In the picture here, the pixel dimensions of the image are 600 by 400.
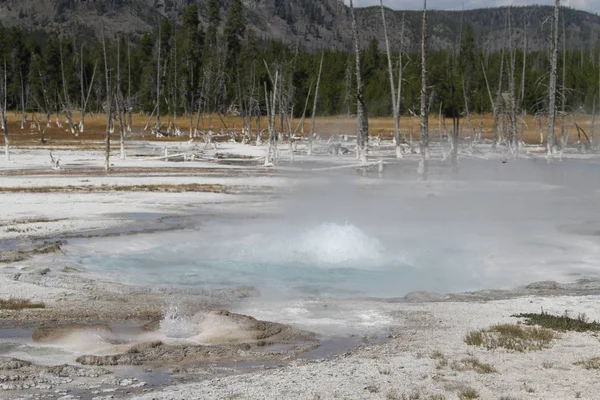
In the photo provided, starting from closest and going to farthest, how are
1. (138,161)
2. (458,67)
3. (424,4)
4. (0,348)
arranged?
(0,348), (424,4), (138,161), (458,67)

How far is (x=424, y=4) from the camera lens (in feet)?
116

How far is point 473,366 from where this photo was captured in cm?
868

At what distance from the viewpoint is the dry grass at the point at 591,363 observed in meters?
8.55

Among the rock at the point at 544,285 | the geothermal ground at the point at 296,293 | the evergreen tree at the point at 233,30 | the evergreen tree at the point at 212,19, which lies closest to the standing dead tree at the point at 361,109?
the geothermal ground at the point at 296,293

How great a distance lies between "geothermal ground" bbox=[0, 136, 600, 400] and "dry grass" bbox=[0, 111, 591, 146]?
37108 mm

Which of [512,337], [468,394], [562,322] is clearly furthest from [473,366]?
[562,322]

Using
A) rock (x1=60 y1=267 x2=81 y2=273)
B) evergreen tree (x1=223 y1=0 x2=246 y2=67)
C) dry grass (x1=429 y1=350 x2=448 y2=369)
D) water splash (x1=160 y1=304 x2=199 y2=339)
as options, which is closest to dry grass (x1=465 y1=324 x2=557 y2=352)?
dry grass (x1=429 y1=350 x2=448 y2=369)

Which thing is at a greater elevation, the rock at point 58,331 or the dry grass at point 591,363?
the dry grass at point 591,363

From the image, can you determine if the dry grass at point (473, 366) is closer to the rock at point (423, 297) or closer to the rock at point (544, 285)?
the rock at point (423, 297)

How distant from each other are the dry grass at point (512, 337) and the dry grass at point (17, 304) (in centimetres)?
608

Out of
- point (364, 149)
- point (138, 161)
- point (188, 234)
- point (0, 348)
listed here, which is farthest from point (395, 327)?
point (138, 161)

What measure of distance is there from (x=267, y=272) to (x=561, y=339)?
20.9 feet

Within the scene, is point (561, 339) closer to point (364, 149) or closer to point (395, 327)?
point (395, 327)

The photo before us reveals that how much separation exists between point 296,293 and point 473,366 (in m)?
4.88
